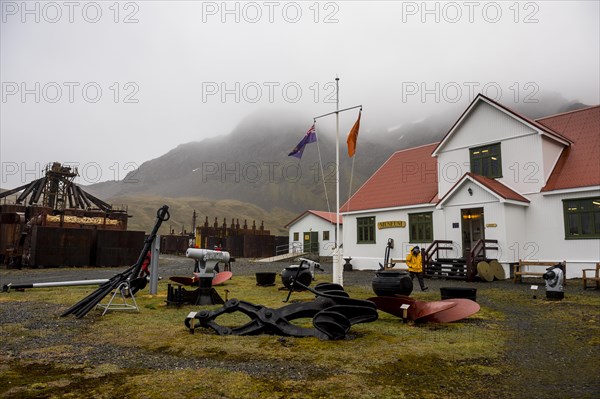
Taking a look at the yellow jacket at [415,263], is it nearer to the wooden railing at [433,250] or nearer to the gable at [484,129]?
the wooden railing at [433,250]

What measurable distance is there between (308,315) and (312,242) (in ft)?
104

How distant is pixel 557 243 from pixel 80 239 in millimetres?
27051

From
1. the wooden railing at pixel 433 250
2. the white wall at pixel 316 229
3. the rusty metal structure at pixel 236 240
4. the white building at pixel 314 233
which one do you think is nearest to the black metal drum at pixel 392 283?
the wooden railing at pixel 433 250

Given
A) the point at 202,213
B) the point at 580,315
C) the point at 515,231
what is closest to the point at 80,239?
the point at 515,231

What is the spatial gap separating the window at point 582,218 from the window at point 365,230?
33.5 ft

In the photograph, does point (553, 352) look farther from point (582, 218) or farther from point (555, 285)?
point (582, 218)

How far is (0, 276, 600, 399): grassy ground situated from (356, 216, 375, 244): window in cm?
1567

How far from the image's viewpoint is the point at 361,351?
612cm

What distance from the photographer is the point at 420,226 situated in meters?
22.4

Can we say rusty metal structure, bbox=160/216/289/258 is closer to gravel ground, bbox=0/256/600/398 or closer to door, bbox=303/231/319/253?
door, bbox=303/231/319/253

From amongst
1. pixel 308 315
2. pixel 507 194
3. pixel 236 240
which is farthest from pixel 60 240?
pixel 507 194

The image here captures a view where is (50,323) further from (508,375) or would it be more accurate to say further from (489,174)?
(489,174)

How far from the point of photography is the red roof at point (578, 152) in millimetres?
17516

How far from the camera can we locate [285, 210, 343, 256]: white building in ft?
123
